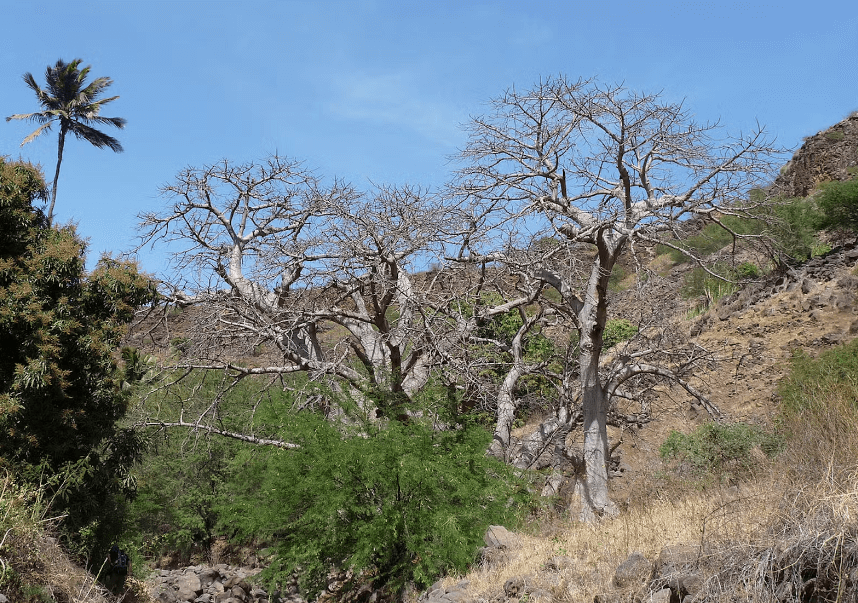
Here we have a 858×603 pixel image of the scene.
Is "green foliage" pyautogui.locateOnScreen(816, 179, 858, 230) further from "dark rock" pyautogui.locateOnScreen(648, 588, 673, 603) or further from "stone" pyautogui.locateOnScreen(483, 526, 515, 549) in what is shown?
"dark rock" pyautogui.locateOnScreen(648, 588, 673, 603)

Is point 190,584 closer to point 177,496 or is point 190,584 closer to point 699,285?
point 177,496

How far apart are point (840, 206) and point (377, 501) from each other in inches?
1149

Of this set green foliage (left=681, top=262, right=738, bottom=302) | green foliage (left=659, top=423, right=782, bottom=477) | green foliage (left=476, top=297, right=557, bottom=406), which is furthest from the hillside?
green foliage (left=681, top=262, right=738, bottom=302)

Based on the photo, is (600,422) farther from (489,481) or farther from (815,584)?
(815,584)

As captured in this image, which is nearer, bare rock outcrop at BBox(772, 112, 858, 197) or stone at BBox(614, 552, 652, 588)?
stone at BBox(614, 552, 652, 588)

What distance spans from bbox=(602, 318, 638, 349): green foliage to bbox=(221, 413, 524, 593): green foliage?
47.8 feet

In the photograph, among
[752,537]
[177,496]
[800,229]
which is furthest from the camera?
[800,229]

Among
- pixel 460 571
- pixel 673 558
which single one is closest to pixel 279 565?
pixel 460 571

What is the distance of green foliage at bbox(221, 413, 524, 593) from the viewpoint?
11.1 m

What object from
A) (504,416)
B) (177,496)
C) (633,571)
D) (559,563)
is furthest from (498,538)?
(177,496)

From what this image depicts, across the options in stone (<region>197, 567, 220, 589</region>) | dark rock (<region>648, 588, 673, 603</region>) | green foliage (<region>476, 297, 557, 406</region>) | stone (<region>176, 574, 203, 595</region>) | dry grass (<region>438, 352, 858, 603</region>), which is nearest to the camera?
dry grass (<region>438, 352, 858, 603</region>)

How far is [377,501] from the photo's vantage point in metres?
11.7

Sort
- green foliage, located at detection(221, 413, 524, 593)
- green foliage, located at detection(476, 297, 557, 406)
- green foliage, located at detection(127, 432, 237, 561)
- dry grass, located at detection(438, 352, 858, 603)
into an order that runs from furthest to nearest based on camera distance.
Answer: green foliage, located at detection(127, 432, 237, 561), green foliage, located at detection(476, 297, 557, 406), green foliage, located at detection(221, 413, 524, 593), dry grass, located at detection(438, 352, 858, 603)

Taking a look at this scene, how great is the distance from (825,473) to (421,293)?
9.04m
